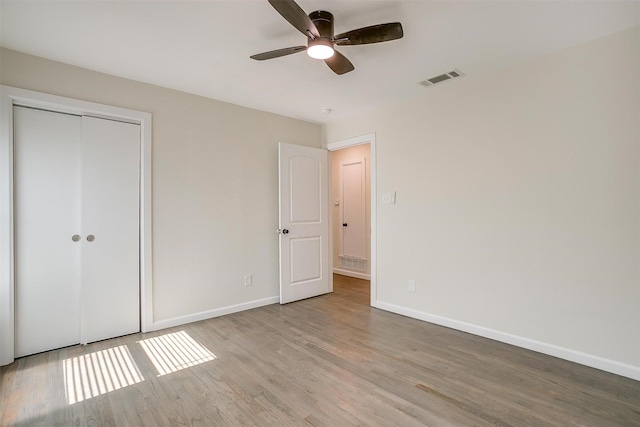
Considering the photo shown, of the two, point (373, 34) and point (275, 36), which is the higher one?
point (275, 36)

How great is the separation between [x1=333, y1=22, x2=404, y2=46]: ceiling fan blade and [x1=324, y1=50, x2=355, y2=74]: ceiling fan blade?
0.41 feet

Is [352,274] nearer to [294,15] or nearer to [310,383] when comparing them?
[310,383]

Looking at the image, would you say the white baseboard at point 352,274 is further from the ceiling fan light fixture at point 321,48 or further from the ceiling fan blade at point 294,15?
the ceiling fan blade at point 294,15

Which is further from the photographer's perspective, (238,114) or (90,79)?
(238,114)

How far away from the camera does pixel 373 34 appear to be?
191 centimetres

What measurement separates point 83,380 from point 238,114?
9.63ft

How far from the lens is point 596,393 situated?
2.05m

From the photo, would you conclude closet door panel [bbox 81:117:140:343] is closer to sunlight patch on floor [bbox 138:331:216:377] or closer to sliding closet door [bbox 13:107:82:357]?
sliding closet door [bbox 13:107:82:357]

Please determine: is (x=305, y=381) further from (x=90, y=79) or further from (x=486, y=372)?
(x=90, y=79)

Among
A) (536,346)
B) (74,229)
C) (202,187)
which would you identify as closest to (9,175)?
(74,229)

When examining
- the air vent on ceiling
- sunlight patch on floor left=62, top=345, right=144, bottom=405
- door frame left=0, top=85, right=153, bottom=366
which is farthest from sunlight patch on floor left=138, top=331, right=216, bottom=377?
the air vent on ceiling

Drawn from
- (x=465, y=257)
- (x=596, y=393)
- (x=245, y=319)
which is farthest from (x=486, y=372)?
(x=245, y=319)

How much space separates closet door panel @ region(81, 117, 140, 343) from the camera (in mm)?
2848

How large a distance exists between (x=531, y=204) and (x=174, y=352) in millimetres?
3339
